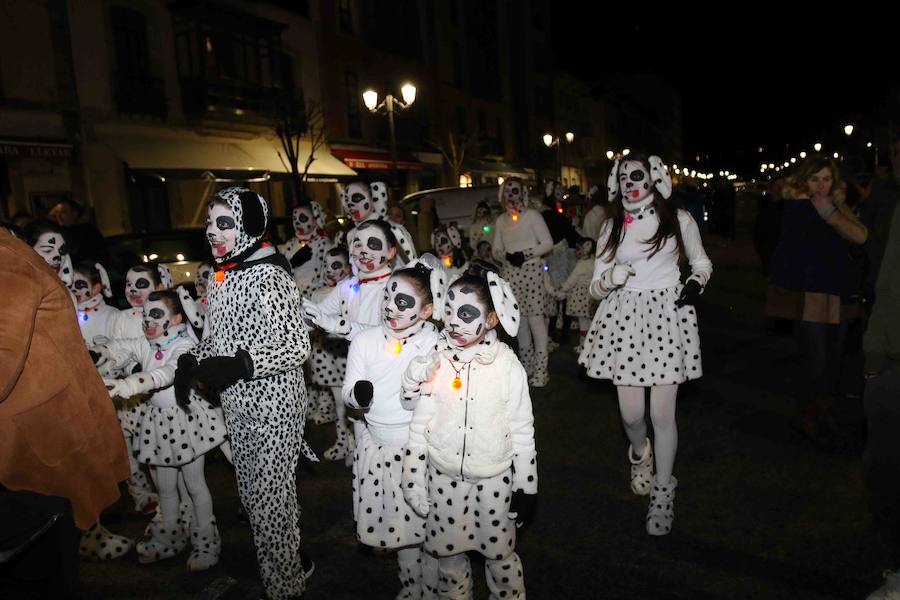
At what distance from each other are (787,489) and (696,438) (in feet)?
3.44

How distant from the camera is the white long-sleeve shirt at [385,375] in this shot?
11.0ft

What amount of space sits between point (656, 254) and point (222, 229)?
8.21ft

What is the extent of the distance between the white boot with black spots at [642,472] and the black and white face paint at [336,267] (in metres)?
2.70

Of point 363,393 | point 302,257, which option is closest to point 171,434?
point 363,393

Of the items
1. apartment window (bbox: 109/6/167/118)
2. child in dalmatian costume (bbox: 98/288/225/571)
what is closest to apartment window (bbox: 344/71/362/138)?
apartment window (bbox: 109/6/167/118)

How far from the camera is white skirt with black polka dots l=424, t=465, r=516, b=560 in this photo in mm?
3064

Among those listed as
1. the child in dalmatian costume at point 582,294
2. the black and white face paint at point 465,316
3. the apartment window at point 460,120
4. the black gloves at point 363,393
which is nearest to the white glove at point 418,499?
the black gloves at point 363,393

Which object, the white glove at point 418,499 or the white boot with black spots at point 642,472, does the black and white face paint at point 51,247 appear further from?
the white boot with black spots at point 642,472

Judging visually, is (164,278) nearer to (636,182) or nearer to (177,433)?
(177,433)

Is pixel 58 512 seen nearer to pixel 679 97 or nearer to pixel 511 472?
pixel 511 472

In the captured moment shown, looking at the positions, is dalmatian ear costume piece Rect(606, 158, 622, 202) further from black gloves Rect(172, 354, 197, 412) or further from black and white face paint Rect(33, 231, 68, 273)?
black and white face paint Rect(33, 231, 68, 273)

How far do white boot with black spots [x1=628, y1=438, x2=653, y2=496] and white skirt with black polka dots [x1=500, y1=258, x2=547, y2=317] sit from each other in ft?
9.25

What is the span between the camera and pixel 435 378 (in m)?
3.18

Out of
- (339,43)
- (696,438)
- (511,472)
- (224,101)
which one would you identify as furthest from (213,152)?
(511,472)
